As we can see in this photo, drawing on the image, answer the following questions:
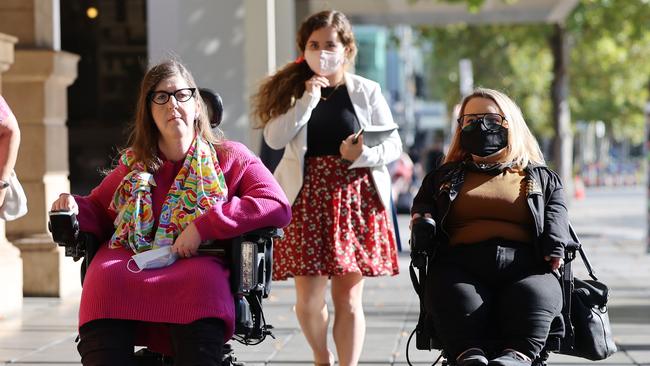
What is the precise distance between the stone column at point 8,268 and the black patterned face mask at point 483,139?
503cm

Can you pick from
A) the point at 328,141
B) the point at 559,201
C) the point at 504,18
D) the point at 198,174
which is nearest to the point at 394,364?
the point at 328,141

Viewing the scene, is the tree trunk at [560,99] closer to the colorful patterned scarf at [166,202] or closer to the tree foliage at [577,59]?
the tree foliage at [577,59]

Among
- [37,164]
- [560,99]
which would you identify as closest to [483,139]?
[37,164]

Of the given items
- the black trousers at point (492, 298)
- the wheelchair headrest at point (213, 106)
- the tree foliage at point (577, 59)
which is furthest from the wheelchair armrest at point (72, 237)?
the tree foliage at point (577, 59)

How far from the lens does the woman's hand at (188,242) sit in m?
4.90

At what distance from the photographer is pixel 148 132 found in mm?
5215

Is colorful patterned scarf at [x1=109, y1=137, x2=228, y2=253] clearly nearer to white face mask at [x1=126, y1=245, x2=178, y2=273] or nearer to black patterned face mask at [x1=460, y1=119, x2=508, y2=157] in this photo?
white face mask at [x1=126, y1=245, x2=178, y2=273]

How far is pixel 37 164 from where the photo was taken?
1109cm

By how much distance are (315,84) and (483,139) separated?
1124mm

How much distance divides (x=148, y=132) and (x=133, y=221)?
0.41 m

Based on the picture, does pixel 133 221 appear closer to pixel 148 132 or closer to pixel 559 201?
pixel 148 132

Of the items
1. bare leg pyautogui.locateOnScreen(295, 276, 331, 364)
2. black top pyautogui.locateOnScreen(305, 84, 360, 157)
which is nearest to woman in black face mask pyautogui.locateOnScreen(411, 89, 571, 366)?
black top pyautogui.locateOnScreen(305, 84, 360, 157)

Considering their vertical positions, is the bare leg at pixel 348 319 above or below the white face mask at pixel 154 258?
below

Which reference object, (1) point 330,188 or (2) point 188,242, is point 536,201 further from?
(2) point 188,242
